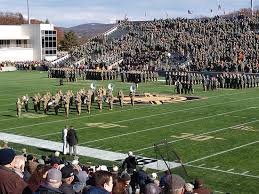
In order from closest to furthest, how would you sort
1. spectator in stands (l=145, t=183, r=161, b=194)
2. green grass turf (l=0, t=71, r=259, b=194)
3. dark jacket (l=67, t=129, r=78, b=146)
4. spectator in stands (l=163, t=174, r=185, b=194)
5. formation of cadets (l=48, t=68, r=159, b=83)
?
spectator in stands (l=163, t=174, r=185, b=194) < spectator in stands (l=145, t=183, r=161, b=194) < green grass turf (l=0, t=71, r=259, b=194) < dark jacket (l=67, t=129, r=78, b=146) < formation of cadets (l=48, t=68, r=159, b=83)

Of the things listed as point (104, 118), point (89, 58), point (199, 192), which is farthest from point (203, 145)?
point (89, 58)

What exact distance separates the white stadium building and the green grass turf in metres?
40.9

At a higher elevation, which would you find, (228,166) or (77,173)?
(77,173)

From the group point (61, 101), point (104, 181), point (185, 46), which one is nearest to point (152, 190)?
point (104, 181)

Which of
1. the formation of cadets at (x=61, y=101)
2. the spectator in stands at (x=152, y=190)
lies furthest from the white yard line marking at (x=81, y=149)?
the spectator in stands at (x=152, y=190)

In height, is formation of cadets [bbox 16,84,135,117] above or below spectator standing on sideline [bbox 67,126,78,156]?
above

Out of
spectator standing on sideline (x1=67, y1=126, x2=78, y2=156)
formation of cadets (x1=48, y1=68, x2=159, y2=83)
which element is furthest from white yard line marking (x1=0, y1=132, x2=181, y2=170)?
formation of cadets (x1=48, y1=68, x2=159, y2=83)

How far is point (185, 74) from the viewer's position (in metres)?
35.8

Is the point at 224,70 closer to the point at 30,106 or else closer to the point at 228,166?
the point at 30,106

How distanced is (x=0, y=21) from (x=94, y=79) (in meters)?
→ 89.0

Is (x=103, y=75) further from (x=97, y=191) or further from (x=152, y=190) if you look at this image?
(x=97, y=191)

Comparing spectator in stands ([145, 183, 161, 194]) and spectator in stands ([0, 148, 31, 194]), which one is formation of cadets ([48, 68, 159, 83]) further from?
spectator in stands ([0, 148, 31, 194])

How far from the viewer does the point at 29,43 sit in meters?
71.3

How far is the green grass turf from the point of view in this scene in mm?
13406
